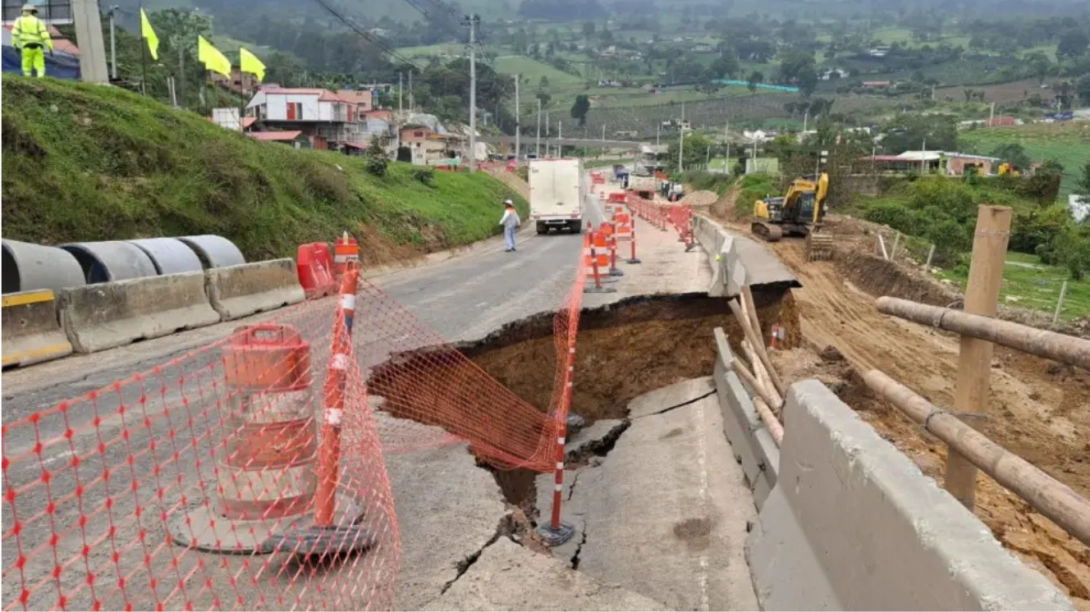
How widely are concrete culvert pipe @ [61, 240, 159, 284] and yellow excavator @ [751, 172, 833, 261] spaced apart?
23.8 meters

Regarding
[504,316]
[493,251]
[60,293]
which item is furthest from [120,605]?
[493,251]

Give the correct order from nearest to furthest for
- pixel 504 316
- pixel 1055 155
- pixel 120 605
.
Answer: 1. pixel 120 605
2. pixel 504 316
3. pixel 1055 155

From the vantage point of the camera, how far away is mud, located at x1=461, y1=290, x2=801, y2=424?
12.8 metres

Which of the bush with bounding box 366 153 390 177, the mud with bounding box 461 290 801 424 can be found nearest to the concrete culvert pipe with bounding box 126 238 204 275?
A: the mud with bounding box 461 290 801 424

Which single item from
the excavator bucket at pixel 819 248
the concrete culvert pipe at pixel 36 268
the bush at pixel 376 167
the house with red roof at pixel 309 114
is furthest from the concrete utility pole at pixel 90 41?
the house with red roof at pixel 309 114

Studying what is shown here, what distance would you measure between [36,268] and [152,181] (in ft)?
20.2

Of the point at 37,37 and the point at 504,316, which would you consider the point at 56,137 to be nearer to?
the point at 37,37

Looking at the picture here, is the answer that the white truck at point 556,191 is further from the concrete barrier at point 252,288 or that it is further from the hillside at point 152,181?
the concrete barrier at point 252,288

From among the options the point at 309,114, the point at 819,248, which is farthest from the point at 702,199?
the point at 309,114

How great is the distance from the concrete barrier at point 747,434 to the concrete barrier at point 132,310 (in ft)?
24.5

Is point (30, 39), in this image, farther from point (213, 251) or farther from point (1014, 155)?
point (1014, 155)

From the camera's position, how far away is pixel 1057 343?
337 centimetres

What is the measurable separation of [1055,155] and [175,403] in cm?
11162

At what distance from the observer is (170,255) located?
12.4 m
